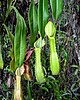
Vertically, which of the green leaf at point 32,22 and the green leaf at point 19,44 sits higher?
the green leaf at point 32,22

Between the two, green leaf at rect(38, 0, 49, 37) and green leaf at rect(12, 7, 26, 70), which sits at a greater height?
green leaf at rect(38, 0, 49, 37)

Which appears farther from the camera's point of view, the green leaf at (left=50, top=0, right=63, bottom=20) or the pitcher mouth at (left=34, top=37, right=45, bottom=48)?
the pitcher mouth at (left=34, top=37, right=45, bottom=48)

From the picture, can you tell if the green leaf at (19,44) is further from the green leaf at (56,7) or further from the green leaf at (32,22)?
the green leaf at (56,7)

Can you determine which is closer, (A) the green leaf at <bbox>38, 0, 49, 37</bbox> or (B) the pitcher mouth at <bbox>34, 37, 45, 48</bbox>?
(A) the green leaf at <bbox>38, 0, 49, 37</bbox>

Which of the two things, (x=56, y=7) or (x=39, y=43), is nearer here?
(x=56, y=7)

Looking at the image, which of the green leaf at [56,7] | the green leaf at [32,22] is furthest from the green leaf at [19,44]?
the green leaf at [56,7]

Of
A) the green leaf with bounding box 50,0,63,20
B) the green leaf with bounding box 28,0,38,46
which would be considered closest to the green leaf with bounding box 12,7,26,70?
the green leaf with bounding box 28,0,38,46

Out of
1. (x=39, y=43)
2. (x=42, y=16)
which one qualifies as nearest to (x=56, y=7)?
(x=42, y=16)

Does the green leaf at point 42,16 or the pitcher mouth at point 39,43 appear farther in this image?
the pitcher mouth at point 39,43

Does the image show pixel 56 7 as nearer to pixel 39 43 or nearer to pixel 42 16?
pixel 42 16

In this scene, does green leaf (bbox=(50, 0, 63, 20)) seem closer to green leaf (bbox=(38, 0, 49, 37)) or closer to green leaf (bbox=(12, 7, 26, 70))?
green leaf (bbox=(38, 0, 49, 37))

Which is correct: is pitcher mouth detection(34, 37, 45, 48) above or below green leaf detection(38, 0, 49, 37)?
below

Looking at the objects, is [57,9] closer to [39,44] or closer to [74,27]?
[39,44]

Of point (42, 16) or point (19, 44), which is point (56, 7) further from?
point (19, 44)
